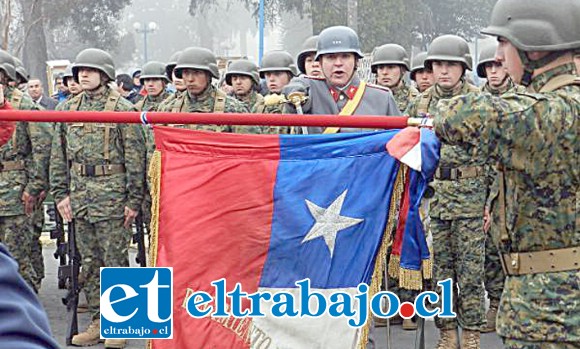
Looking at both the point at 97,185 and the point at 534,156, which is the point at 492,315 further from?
the point at 534,156

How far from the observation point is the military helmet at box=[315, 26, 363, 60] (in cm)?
575

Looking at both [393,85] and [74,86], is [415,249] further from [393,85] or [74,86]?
[74,86]

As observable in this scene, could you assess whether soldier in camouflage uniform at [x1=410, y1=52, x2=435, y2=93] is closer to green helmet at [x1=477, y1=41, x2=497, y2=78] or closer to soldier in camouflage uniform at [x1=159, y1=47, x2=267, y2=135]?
green helmet at [x1=477, y1=41, x2=497, y2=78]

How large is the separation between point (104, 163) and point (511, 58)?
13.8 feet

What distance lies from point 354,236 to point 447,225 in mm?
2150

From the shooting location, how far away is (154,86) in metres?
10.5

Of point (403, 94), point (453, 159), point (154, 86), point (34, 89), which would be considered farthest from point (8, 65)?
point (34, 89)

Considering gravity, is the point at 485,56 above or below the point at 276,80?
above

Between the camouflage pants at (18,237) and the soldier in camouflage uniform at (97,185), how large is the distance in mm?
534

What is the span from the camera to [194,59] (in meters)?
7.18

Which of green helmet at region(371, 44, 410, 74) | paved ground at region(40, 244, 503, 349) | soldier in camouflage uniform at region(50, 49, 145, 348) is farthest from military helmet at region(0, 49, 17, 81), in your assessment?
green helmet at region(371, 44, 410, 74)

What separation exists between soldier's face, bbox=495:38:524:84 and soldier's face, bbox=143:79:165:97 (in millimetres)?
7166

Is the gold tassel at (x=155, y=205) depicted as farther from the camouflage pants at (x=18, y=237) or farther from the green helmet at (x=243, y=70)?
the green helmet at (x=243, y=70)

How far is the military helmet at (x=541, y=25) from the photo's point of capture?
334cm
